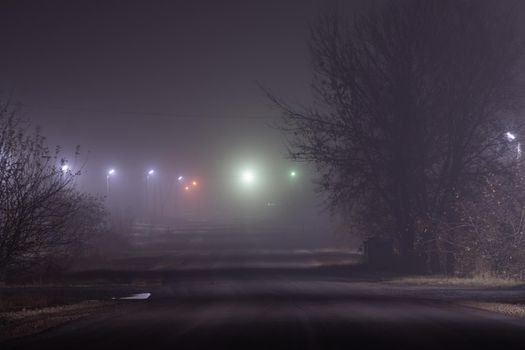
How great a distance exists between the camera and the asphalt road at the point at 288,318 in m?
13.5

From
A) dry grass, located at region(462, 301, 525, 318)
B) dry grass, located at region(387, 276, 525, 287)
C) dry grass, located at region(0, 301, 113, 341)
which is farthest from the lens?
dry grass, located at region(387, 276, 525, 287)

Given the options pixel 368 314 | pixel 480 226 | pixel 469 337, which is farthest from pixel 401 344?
pixel 480 226

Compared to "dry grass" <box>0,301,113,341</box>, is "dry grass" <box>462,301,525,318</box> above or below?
above

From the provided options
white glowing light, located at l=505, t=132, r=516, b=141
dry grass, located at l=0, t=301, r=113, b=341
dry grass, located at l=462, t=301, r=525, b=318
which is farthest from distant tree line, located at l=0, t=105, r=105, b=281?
white glowing light, located at l=505, t=132, r=516, b=141

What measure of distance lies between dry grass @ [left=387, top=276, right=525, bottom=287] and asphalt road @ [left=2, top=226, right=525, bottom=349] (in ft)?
5.59

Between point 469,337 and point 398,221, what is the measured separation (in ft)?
80.2

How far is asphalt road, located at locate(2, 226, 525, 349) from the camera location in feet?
44.4

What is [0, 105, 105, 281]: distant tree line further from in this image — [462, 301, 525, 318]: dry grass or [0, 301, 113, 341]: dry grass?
[462, 301, 525, 318]: dry grass

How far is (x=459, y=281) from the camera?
1173 inches

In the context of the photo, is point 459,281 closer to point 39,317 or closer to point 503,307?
point 503,307

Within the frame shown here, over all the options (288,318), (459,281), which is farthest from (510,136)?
(288,318)

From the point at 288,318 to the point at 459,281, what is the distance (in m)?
14.6

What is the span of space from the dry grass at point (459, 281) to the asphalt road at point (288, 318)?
1704 mm

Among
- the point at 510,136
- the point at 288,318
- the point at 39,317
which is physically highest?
the point at 510,136
